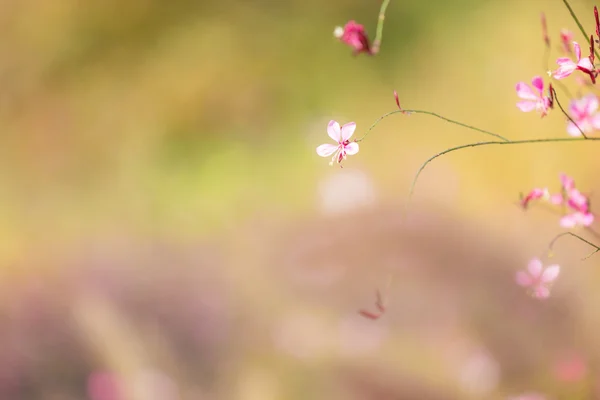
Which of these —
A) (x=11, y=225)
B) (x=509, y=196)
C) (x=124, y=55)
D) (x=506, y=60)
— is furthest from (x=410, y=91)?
(x=11, y=225)

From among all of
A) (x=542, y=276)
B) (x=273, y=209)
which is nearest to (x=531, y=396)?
(x=542, y=276)

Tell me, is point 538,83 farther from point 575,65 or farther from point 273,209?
point 273,209

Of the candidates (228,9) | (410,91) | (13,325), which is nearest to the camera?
(13,325)

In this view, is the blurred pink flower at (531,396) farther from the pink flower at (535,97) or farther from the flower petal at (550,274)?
the pink flower at (535,97)

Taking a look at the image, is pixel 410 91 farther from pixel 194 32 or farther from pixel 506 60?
pixel 194 32

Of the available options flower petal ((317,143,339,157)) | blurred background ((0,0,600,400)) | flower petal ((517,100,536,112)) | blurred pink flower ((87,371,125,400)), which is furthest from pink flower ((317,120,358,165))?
blurred pink flower ((87,371,125,400))

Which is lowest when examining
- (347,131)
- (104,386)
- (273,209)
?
(104,386)
